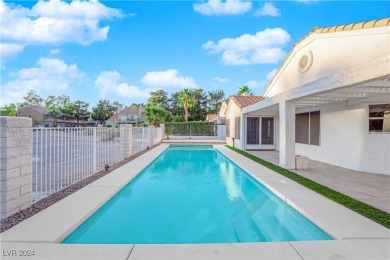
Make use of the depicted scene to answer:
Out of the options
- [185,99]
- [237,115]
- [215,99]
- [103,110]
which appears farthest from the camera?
[103,110]

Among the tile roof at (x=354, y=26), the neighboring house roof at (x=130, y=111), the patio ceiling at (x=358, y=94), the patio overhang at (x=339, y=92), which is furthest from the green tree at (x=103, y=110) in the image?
the tile roof at (x=354, y=26)

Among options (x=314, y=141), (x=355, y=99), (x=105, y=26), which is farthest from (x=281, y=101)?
(x=105, y=26)

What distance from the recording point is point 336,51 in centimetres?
1141

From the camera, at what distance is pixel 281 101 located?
10.9m

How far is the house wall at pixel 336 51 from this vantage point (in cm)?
976

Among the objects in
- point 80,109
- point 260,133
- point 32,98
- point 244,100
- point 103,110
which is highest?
point 32,98

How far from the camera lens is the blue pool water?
4703mm

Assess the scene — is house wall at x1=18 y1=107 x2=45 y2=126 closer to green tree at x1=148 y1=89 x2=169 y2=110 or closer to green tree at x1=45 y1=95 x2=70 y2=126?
green tree at x1=45 y1=95 x2=70 y2=126

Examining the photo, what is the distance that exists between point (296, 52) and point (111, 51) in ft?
57.5

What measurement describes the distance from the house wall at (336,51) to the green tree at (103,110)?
68.4 metres

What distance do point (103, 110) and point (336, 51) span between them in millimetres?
73313

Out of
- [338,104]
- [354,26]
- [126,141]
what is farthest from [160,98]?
[354,26]

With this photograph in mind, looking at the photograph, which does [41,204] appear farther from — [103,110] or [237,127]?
[103,110]

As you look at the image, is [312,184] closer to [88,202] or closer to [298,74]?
[88,202]
